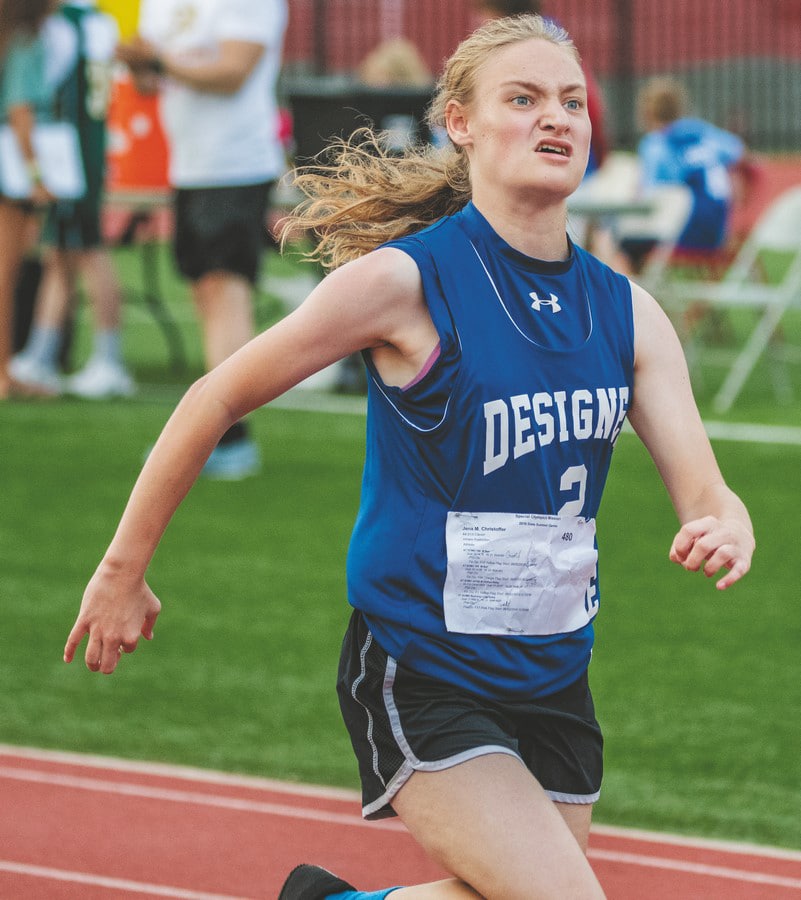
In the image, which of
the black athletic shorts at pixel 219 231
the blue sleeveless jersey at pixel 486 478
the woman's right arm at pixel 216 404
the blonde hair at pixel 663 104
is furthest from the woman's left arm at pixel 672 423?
the blonde hair at pixel 663 104

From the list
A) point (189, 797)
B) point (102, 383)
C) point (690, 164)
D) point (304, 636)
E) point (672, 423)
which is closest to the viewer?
point (672, 423)

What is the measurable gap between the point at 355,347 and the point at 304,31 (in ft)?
81.0

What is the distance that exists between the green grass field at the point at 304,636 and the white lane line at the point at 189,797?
0.65 feet

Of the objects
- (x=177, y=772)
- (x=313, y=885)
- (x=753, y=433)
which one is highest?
(x=313, y=885)

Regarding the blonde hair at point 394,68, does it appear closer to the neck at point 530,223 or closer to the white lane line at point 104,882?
the white lane line at point 104,882

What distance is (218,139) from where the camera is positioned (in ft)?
24.2

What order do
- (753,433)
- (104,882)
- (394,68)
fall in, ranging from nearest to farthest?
(104,882) → (753,433) → (394,68)

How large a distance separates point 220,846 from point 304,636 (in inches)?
62.6

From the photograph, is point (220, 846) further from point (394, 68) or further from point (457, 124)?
point (394, 68)

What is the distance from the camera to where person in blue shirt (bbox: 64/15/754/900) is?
2676 millimetres

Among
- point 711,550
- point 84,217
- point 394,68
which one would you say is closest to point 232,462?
point 84,217

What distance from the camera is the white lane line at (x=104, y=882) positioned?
12.1ft

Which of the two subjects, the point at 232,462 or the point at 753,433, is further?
the point at 753,433

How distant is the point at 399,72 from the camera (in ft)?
35.5
